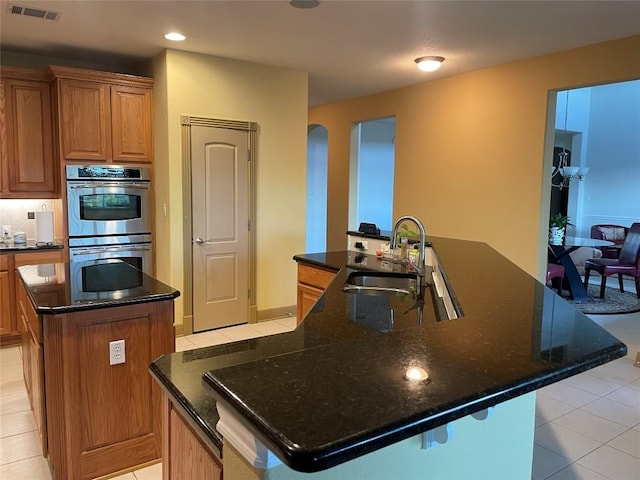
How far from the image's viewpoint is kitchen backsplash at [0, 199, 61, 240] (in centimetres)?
455

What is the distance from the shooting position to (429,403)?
0.74 m

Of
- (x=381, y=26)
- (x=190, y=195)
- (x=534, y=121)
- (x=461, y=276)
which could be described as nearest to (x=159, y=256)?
(x=190, y=195)

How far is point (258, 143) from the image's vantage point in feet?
16.0

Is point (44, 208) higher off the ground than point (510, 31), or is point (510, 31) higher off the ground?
point (510, 31)

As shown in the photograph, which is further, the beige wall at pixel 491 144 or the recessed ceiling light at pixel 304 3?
the beige wall at pixel 491 144

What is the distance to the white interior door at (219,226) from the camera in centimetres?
454

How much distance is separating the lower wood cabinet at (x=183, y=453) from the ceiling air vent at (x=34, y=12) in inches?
126

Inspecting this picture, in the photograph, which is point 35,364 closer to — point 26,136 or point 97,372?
point 97,372

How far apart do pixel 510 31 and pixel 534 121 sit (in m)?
1.08

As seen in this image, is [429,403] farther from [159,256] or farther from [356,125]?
[356,125]

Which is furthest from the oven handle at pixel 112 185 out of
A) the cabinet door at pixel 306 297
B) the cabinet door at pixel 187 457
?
the cabinet door at pixel 187 457

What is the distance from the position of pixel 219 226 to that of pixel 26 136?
1874mm

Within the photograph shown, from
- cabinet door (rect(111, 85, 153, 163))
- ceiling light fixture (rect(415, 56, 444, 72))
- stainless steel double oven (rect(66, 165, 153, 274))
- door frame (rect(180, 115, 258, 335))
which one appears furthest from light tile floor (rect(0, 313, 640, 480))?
ceiling light fixture (rect(415, 56, 444, 72))

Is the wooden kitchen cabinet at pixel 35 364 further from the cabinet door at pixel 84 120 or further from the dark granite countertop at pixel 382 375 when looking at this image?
the cabinet door at pixel 84 120
